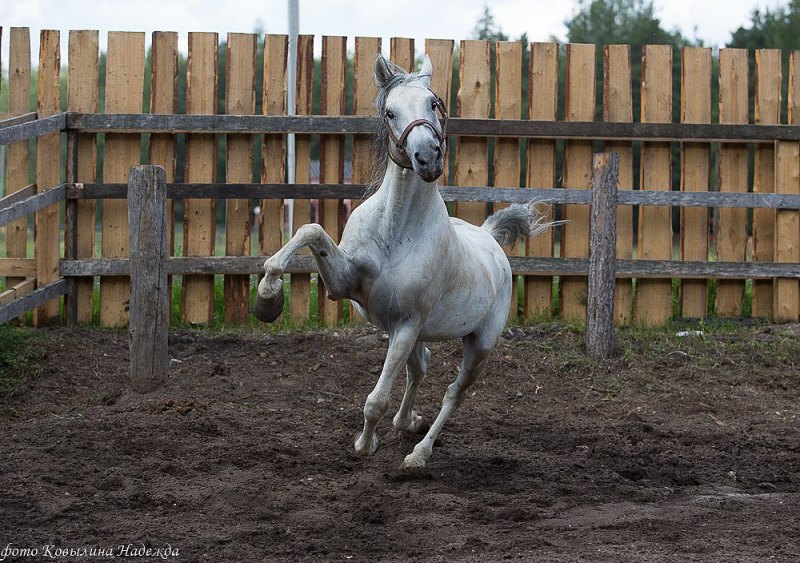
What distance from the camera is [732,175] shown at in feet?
34.7

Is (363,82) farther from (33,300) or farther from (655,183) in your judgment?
(33,300)

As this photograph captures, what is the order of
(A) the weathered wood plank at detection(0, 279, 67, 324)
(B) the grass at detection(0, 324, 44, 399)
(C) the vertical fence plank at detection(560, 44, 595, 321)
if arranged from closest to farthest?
(B) the grass at detection(0, 324, 44, 399), (A) the weathered wood plank at detection(0, 279, 67, 324), (C) the vertical fence plank at detection(560, 44, 595, 321)

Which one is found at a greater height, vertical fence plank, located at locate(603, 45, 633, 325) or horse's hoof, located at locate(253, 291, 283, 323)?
vertical fence plank, located at locate(603, 45, 633, 325)

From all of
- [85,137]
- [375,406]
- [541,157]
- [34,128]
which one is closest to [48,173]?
[85,137]

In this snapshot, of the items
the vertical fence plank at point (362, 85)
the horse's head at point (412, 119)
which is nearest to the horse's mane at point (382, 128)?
the horse's head at point (412, 119)

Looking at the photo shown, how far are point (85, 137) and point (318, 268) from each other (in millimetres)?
5190

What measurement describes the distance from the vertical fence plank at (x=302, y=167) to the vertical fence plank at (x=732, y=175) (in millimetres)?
4052

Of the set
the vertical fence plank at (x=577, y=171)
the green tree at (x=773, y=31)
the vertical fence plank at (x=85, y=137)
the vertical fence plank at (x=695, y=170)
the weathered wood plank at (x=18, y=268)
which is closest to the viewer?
the weathered wood plank at (x=18, y=268)

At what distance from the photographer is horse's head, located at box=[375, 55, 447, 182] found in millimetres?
4945

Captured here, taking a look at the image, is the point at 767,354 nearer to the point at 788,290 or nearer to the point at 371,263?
the point at 788,290

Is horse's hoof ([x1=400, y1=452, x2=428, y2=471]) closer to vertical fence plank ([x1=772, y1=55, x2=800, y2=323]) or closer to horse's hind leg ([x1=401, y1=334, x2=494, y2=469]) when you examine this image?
horse's hind leg ([x1=401, y1=334, x2=494, y2=469])

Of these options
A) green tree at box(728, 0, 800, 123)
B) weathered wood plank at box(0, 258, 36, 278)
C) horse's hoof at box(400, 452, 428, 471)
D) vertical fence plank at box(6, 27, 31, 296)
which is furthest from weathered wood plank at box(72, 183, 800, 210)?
green tree at box(728, 0, 800, 123)

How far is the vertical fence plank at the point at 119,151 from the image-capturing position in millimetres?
9742

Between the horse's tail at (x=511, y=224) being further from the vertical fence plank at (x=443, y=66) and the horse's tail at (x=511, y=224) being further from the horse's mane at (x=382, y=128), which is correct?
the vertical fence plank at (x=443, y=66)
